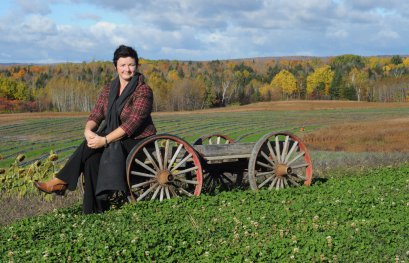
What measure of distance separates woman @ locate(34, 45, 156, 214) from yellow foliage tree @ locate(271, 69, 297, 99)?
12610 cm

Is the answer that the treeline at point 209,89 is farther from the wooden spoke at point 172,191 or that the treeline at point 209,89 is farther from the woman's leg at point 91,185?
the woman's leg at point 91,185

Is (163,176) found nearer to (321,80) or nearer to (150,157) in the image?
(150,157)

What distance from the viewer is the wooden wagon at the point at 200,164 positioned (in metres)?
7.68

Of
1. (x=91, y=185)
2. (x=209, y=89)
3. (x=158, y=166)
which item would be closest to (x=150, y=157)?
(x=158, y=166)

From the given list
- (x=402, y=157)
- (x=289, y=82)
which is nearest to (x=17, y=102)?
(x=289, y=82)

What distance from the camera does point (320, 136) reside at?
2878 cm

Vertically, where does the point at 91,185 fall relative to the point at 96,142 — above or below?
below

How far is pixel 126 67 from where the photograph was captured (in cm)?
780

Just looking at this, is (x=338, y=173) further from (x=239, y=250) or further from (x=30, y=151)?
(x=30, y=151)

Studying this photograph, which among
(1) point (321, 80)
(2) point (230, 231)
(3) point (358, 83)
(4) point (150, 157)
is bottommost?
(2) point (230, 231)

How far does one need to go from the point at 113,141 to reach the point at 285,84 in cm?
12678

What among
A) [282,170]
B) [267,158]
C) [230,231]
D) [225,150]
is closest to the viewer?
[230,231]

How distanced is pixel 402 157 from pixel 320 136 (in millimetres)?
13410

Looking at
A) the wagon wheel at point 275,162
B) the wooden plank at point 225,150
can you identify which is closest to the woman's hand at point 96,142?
the wooden plank at point 225,150
